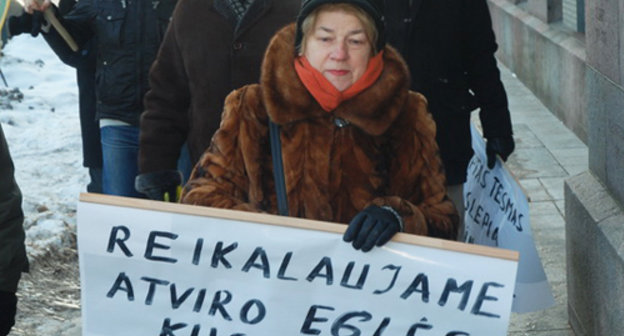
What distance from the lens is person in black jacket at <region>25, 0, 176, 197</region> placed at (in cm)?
610

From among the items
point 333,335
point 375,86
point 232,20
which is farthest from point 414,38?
point 333,335

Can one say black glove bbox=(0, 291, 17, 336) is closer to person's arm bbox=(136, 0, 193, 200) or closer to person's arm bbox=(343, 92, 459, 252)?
person's arm bbox=(136, 0, 193, 200)

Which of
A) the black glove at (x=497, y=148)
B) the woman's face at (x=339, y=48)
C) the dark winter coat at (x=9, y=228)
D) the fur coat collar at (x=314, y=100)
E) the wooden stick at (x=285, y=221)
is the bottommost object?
the black glove at (x=497, y=148)

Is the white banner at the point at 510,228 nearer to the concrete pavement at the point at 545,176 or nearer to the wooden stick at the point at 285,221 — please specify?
the concrete pavement at the point at 545,176

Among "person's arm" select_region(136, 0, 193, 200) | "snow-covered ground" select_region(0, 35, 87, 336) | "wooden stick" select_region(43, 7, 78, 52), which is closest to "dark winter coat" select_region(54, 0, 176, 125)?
"wooden stick" select_region(43, 7, 78, 52)

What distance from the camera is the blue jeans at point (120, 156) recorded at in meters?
6.20

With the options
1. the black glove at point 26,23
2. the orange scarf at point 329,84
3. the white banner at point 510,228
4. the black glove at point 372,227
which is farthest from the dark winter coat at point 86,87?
the black glove at point 372,227

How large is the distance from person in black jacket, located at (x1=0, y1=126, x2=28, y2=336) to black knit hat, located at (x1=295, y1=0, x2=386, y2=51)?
52.8 inches

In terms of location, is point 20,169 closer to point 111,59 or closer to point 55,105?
point 55,105

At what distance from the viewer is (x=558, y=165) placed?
918 cm

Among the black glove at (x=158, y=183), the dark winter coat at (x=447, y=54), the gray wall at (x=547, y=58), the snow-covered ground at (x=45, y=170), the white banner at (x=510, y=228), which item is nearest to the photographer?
the white banner at (x=510, y=228)

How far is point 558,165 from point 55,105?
214 inches

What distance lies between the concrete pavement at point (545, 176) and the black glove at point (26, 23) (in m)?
2.71

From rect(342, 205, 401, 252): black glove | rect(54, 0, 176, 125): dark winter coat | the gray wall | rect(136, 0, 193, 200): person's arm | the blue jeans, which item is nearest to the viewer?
rect(342, 205, 401, 252): black glove
